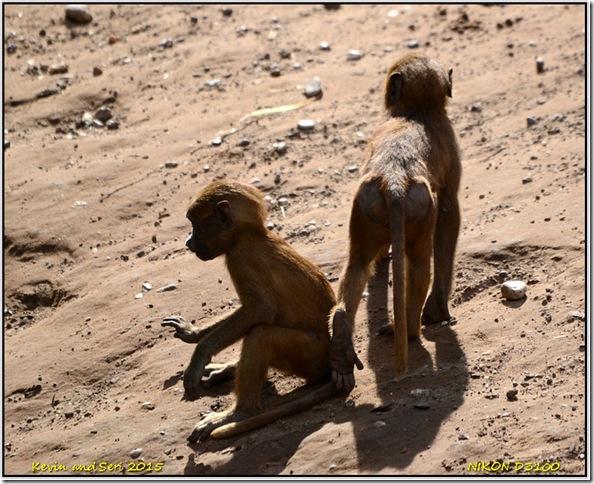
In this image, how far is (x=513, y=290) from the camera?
27.9 feet

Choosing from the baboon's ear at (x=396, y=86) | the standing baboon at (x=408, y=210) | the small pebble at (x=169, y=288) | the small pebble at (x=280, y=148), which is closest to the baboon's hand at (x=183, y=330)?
the standing baboon at (x=408, y=210)

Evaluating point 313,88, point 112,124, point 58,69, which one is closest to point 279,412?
point 313,88

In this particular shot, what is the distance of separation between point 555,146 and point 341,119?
2620 mm

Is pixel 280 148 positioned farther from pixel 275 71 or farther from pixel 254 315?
pixel 254 315

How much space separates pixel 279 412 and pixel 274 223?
3.25 meters

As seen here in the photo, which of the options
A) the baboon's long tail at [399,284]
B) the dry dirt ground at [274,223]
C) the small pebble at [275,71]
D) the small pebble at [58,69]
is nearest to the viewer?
the dry dirt ground at [274,223]

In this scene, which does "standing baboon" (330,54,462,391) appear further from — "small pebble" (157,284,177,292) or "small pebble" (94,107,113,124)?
"small pebble" (94,107,113,124)

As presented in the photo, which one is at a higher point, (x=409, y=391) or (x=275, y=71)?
(x=275, y=71)

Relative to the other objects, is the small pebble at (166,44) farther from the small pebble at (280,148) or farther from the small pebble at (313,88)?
the small pebble at (280,148)

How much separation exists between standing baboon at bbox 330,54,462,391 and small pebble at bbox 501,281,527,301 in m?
0.48

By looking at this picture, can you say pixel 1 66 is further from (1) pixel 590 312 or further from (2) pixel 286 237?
(1) pixel 590 312

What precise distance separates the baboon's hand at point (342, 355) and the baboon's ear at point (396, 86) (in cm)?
237

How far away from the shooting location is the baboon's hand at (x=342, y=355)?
24.5ft

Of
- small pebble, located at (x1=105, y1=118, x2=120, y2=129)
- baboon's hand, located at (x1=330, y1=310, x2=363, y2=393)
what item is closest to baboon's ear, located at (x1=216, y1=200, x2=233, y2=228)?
baboon's hand, located at (x1=330, y1=310, x2=363, y2=393)
